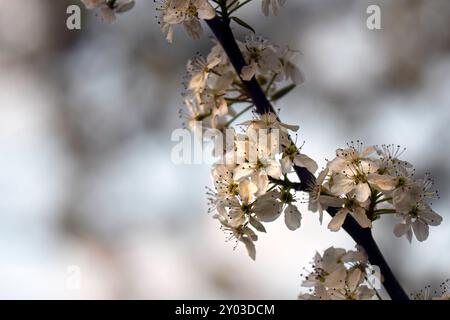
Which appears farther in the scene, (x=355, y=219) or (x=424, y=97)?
(x=424, y=97)

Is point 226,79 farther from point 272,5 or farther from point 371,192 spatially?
point 371,192

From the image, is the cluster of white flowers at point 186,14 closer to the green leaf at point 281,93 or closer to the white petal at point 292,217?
the green leaf at point 281,93

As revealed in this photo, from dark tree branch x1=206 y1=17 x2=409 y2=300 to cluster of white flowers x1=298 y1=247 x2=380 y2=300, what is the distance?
2cm

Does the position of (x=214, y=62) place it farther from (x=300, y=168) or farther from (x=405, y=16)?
(x=405, y=16)

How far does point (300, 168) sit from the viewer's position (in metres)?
0.91

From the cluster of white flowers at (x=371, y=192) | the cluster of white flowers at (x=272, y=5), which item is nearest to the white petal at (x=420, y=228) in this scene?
the cluster of white flowers at (x=371, y=192)

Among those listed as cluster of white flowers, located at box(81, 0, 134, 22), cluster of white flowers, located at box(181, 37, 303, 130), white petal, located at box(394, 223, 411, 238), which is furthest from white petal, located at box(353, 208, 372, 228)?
cluster of white flowers, located at box(81, 0, 134, 22)

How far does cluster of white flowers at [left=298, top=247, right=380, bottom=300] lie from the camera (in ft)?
2.89

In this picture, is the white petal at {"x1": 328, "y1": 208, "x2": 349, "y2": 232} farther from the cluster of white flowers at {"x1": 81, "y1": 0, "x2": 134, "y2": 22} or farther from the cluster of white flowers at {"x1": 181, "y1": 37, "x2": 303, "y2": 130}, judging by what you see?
the cluster of white flowers at {"x1": 81, "y1": 0, "x2": 134, "y2": 22}

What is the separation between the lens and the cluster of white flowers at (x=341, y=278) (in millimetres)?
882

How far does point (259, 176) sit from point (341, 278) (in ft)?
0.54
